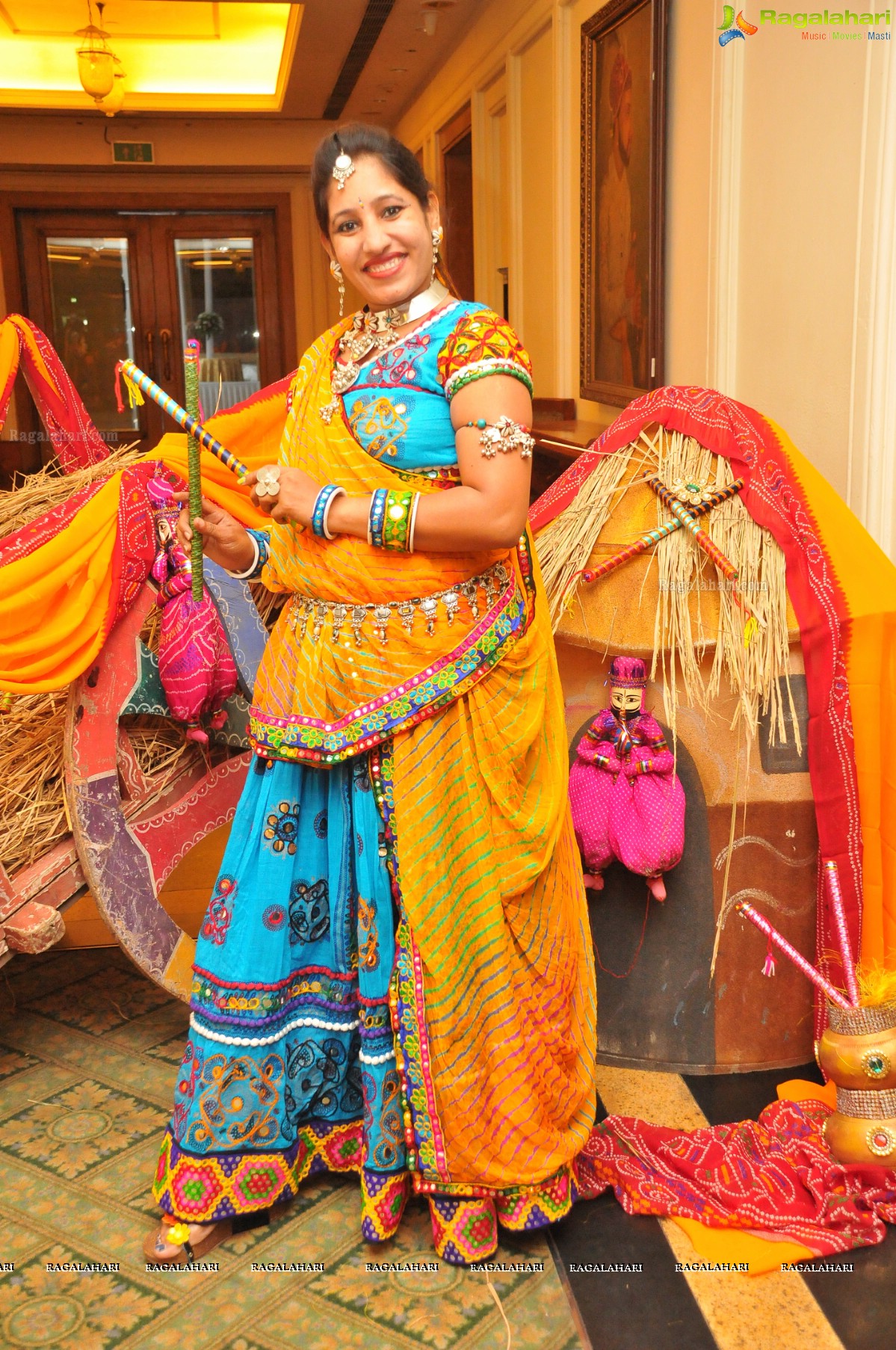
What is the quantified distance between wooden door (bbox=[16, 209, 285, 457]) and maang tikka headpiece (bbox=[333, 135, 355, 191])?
7.26 m

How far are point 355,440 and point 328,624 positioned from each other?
0.93 feet

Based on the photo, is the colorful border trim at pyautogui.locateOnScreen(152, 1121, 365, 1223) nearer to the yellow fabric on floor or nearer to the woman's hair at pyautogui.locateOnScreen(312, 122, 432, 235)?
the yellow fabric on floor

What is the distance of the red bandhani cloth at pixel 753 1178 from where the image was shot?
6.37 feet

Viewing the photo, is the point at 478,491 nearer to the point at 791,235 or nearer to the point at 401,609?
the point at 401,609

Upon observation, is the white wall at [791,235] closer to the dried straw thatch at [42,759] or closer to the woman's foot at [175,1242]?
the dried straw thatch at [42,759]

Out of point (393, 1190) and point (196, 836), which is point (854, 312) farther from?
point (393, 1190)

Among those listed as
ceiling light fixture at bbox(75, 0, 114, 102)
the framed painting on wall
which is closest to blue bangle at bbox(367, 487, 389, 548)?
the framed painting on wall

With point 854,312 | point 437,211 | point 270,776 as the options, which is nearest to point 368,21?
point 854,312

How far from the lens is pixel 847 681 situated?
2.22 meters

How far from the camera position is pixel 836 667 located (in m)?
2.22

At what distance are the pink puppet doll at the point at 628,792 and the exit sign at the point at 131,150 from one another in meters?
7.54

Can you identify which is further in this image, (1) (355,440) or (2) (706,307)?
(2) (706,307)

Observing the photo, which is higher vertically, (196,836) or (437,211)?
(437,211)

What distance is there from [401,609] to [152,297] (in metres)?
8.08
